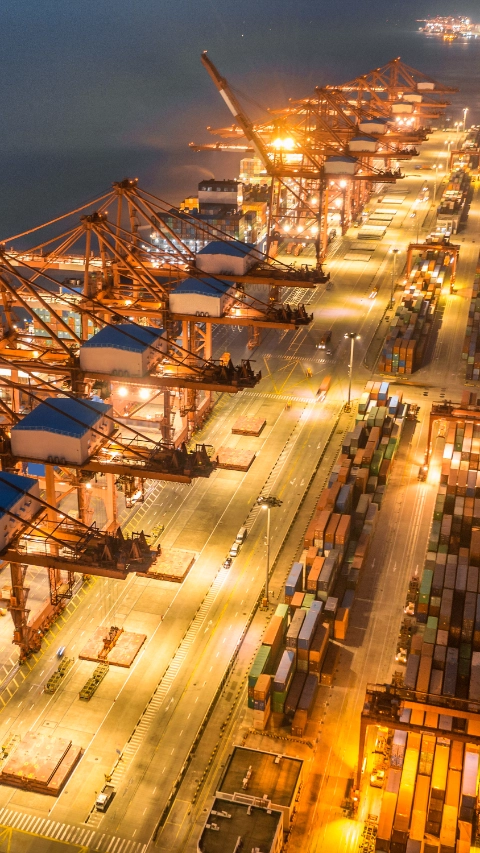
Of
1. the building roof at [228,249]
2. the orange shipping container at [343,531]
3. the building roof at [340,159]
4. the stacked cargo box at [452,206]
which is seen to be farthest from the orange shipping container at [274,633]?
the stacked cargo box at [452,206]

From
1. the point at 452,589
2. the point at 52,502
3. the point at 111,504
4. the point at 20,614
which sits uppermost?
the point at 111,504

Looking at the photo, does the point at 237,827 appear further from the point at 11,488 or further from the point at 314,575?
the point at 11,488

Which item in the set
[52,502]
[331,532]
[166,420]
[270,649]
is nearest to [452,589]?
[331,532]

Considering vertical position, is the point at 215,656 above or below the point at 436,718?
above

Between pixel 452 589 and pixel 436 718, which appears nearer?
pixel 436 718

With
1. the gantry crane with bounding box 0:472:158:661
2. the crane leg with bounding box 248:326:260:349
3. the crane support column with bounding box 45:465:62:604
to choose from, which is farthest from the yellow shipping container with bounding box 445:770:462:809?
the crane leg with bounding box 248:326:260:349

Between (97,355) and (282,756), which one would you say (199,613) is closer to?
(282,756)

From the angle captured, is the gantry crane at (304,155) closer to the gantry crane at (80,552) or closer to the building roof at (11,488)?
the building roof at (11,488)

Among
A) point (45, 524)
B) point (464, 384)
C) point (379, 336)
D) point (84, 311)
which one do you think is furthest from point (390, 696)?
point (379, 336)
